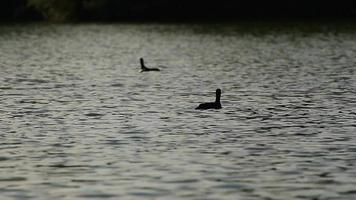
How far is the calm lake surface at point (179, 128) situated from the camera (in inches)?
917

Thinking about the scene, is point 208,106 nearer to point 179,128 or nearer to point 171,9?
point 179,128

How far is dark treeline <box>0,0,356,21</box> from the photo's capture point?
525 ft

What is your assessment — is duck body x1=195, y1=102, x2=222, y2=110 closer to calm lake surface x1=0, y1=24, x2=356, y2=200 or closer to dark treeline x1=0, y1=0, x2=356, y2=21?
calm lake surface x1=0, y1=24, x2=356, y2=200

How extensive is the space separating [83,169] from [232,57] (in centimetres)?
5266

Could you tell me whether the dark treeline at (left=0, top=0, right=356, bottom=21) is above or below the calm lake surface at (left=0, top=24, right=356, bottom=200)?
below

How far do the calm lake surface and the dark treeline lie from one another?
83.1 meters

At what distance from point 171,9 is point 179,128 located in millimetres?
133655

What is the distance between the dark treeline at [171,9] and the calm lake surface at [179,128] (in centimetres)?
8308

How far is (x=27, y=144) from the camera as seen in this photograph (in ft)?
98.8

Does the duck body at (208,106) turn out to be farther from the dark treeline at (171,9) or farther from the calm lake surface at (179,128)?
the dark treeline at (171,9)

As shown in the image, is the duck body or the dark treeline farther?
the dark treeline

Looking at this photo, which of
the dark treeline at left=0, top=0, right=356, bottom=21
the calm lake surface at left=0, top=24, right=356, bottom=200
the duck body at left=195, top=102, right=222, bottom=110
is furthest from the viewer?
the dark treeline at left=0, top=0, right=356, bottom=21

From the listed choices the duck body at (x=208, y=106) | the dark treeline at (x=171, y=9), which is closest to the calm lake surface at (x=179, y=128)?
the duck body at (x=208, y=106)

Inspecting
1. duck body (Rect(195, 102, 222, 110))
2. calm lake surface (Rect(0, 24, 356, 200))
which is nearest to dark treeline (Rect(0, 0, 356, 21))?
calm lake surface (Rect(0, 24, 356, 200))
